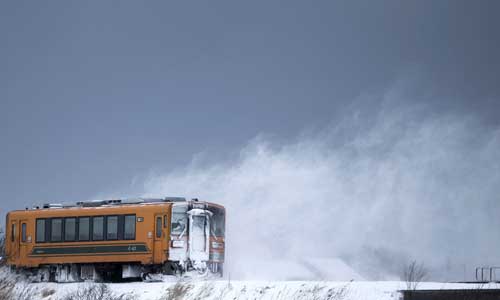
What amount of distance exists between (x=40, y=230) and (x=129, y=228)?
4096 mm

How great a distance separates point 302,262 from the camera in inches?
1654

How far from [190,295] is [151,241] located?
7260 mm

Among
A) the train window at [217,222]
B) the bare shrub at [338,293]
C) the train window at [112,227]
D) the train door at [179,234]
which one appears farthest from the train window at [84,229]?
the bare shrub at [338,293]

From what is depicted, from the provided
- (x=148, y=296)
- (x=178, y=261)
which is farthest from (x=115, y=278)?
(x=148, y=296)

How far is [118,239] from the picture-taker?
30375mm

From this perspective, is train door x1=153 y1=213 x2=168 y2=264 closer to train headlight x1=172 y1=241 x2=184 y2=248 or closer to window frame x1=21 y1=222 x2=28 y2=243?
train headlight x1=172 y1=241 x2=184 y2=248

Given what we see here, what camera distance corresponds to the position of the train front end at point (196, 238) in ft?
97.8

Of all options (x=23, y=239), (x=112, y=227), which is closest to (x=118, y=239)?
→ (x=112, y=227)

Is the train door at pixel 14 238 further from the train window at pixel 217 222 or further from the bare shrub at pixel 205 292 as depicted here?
the bare shrub at pixel 205 292

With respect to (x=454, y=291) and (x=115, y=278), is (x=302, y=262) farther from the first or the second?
(x=454, y=291)

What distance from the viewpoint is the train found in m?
29.8

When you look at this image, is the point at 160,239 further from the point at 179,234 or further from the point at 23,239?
the point at 23,239

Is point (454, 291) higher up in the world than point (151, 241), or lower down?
lower down

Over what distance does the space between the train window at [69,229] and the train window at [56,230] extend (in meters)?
0.26
